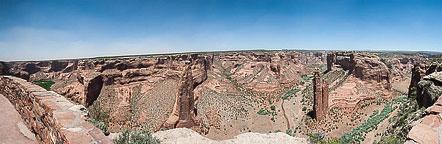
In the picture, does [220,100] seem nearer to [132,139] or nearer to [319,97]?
[319,97]

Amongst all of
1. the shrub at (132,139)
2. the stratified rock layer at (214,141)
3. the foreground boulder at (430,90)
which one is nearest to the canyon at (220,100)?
the stratified rock layer at (214,141)

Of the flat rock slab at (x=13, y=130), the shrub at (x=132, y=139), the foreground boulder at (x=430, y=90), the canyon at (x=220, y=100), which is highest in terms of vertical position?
the foreground boulder at (x=430, y=90)

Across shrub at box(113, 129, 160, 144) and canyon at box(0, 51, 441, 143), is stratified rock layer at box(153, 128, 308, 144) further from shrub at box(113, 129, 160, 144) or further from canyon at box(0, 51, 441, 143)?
canyon at box(0, 51, 441, 143)

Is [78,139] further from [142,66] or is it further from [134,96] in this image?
[142,66]

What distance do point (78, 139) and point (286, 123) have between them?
104 feet

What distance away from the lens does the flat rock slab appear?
613 centimetres

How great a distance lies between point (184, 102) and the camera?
23406 millimetres

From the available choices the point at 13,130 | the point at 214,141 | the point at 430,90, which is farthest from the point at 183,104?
the point at 430,90

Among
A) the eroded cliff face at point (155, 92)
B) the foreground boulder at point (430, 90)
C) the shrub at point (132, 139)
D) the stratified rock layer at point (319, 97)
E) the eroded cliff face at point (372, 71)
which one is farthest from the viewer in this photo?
the eroded cliff face at point (372, 71)

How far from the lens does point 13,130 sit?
665cm

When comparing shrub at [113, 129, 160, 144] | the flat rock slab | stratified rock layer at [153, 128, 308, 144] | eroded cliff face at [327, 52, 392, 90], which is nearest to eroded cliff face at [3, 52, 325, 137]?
stratified rock layer at [153, 128, 308, 144]

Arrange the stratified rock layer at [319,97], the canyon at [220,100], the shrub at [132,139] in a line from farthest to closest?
the stratified rock layer at [319,97] < the canyon at [220,100] < the shrub at [132,139]

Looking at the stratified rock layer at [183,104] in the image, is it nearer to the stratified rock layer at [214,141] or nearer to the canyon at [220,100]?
the canyon at [220,100]

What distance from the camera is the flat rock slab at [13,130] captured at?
6.13m
